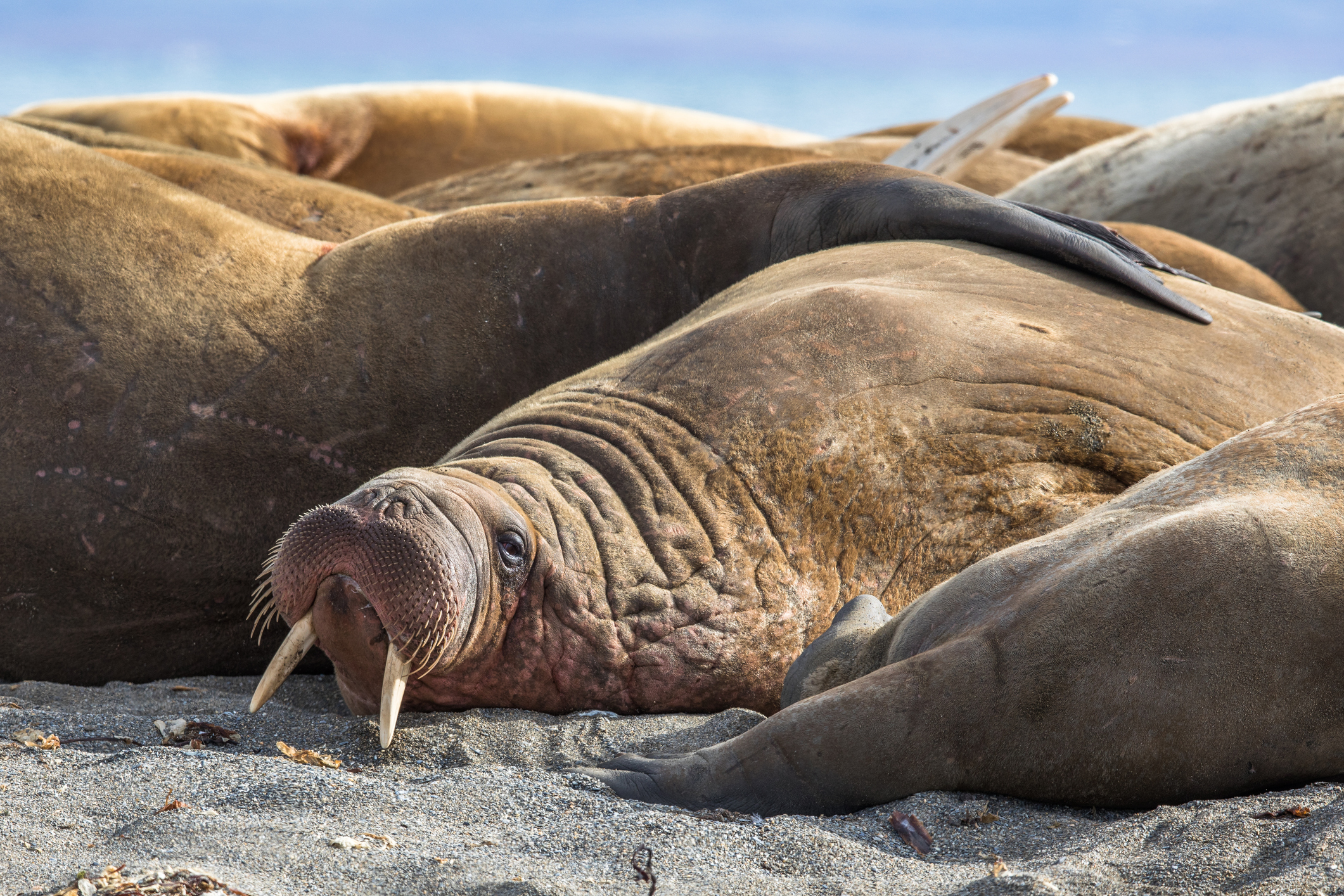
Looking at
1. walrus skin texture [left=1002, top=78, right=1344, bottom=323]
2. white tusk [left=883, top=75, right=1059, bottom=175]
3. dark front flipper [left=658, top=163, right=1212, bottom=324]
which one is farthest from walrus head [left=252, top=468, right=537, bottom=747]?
white tusk [left=883, top=75, right=1059, bottom=175]

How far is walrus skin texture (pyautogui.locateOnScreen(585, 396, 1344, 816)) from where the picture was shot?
2.44m

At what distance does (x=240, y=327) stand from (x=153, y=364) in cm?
29

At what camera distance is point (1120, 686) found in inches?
98.0

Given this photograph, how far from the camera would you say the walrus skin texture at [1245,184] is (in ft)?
18.9

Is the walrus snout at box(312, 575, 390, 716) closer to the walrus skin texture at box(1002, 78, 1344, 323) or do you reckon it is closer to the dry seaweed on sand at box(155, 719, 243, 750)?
the dry seaweed on sand at box(155, 719, 243, 750)

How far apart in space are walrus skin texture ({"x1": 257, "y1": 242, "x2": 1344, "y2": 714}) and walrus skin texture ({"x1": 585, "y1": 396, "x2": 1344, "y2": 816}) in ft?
1.92

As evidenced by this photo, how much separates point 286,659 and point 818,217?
260 centimetres

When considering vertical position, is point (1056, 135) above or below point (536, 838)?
above

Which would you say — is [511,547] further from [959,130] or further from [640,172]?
[959,130]

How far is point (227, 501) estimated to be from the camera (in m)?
4.20

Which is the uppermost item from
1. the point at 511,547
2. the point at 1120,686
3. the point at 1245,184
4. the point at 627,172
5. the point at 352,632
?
the point at 1245,184

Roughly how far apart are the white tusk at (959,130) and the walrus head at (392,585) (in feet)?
14.0

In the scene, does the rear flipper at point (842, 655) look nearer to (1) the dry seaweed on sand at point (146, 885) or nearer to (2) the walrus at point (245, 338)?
(1) the dry seaweed on sand at point (146, 885)

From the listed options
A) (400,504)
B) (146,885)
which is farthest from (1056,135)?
(146,885)
